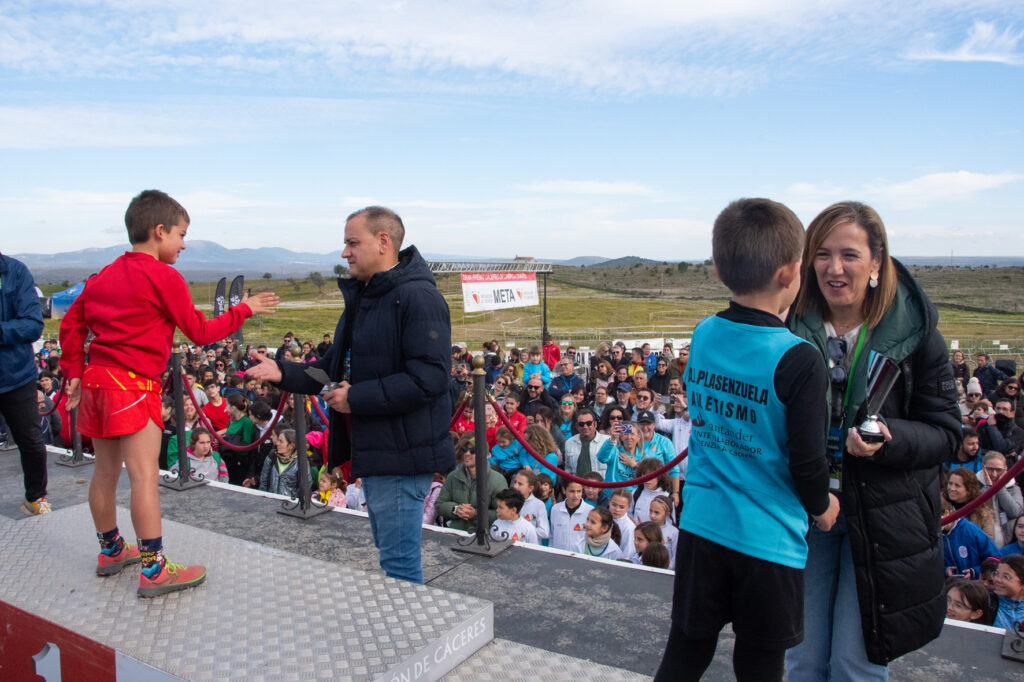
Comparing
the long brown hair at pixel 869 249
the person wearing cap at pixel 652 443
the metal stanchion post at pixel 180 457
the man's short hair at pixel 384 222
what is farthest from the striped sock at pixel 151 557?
the person wearing cap at pixel 652 443

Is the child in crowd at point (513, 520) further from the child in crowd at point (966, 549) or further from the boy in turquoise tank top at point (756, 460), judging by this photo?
the boy in turquoise tank top at point (756, 460)

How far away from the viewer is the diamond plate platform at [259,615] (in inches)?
81.3

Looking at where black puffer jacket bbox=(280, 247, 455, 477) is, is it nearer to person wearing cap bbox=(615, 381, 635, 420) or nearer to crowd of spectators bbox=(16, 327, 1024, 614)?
crowd of spectators bbox=(16, 327, 1024, 614)

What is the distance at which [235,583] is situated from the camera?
2.66m

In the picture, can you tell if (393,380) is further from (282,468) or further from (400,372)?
(282,468)

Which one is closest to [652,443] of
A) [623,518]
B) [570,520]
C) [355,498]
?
[570,520]

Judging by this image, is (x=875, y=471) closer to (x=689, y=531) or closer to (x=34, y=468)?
(x=689, y=531)

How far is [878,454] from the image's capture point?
183 centimetres

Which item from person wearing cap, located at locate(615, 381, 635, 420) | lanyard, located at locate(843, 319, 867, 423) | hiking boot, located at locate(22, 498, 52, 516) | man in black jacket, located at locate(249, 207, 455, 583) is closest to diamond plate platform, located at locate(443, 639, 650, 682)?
man in black jacket, located at locate(249, 207, 455, 583)

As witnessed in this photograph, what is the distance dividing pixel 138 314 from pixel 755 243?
233 cm

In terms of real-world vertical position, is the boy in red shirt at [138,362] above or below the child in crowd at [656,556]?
above

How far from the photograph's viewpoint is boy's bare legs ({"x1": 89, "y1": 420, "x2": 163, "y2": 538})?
8.98 feet

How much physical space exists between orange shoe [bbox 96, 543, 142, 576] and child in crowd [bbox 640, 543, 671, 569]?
10.3ft

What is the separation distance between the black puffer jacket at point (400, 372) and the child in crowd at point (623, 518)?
2.88 meters
